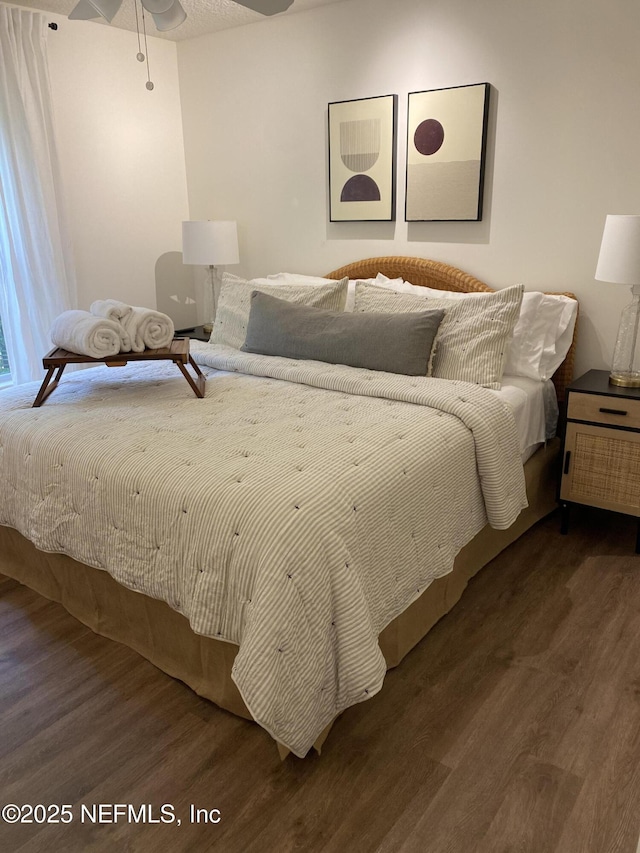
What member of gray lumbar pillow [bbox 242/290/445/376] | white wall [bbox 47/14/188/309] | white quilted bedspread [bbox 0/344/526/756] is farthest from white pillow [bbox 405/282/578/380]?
white wall [bbox 47/14/188/309]

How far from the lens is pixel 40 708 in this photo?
189 centimetres

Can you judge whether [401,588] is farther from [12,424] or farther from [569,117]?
[569,117]

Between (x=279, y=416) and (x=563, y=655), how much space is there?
49.1 inches

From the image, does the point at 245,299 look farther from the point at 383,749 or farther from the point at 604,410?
the point at 383,749

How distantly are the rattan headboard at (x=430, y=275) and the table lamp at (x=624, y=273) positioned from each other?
0.29m

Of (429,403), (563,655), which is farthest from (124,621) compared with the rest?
(563,655)

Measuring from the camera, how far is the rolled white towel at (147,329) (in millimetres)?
2566

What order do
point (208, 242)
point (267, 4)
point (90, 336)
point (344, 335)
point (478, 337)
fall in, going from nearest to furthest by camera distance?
point (267, 4) → point (90, 336) → point (478, 337) → point (344, 335) → point (208, 242)

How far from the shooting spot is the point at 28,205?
344 centimetres

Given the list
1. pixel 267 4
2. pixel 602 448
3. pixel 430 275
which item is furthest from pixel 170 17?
pixel 602 448

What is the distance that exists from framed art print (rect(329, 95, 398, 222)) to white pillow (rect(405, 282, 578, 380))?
0.94m

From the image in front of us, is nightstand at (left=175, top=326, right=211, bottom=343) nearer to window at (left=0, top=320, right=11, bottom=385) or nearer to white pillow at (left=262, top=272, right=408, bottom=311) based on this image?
white pillow at (left=262, top=272, right=408, bottom=311)

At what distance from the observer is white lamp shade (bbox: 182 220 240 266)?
12.6 ft

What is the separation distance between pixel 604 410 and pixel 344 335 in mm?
1138
